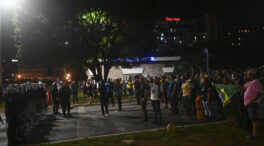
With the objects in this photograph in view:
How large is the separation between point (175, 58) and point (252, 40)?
2956 centimetres

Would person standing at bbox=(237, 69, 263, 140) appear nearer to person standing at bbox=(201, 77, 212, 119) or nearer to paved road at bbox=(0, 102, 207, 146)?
person standing at bbox=(201, 77, 212, 119)

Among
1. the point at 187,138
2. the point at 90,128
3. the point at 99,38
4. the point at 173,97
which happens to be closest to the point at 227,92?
the point at 187,138

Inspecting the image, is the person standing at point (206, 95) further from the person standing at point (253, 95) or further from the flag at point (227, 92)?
the person standing at point (253, 95)

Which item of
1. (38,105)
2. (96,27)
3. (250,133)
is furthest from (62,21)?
(250,133)

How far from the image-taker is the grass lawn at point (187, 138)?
23.1 feet

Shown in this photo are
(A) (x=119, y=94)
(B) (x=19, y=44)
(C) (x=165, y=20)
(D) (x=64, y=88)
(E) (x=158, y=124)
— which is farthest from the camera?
(C) (x=165, y=20)

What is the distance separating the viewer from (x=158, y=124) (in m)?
10.4

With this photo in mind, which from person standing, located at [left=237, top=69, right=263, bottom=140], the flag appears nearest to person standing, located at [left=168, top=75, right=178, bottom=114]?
the flag

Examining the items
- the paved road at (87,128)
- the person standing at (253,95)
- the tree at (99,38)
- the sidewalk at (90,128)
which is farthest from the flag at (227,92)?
the tree at (99,38)

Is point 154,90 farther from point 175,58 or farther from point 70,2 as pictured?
point 175,58

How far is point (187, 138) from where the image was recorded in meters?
7.59

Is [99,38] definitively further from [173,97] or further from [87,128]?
[87,128]

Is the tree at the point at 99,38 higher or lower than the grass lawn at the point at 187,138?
higher

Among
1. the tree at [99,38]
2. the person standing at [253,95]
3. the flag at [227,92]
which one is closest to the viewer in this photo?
the person standing at [253,95]
